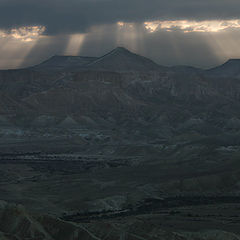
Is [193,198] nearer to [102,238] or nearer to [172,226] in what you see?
[172,226]

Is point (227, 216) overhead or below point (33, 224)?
below

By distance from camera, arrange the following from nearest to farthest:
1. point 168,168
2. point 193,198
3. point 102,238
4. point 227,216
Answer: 1. point 102,238
2. point 227,216
3. point 193,198
4. point 168,168

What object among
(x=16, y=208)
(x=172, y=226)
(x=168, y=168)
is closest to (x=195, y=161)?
(x=168, y=168)

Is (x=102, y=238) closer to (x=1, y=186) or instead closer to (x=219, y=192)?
(x=219, y=192)

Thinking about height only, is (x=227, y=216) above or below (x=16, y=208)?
below

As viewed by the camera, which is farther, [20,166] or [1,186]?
[20,166]

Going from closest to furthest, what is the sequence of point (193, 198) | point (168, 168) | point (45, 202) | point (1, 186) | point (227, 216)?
point (227, 216), point (45, 202), point (193, 198), point (1, 186), point (168, 168)

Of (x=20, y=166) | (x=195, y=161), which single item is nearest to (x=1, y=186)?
(x=20, y=166)

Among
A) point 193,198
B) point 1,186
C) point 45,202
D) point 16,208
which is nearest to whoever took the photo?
point 16,208

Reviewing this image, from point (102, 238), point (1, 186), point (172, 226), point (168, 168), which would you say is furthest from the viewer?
point (168, 168)
